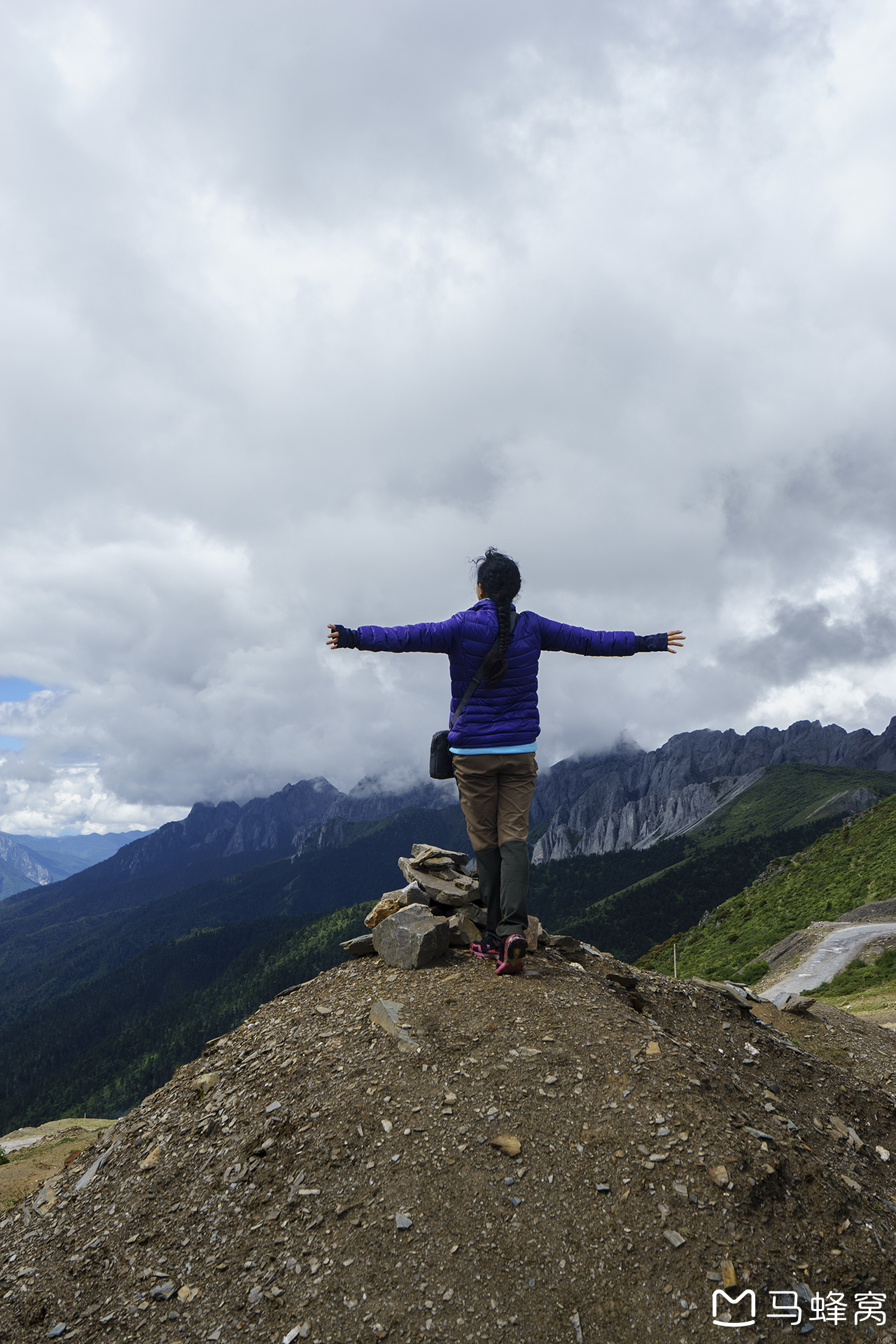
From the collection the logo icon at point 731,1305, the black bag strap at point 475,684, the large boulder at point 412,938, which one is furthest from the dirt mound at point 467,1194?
the black bag strap at point 475,684

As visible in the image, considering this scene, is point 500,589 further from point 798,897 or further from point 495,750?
point 798,897

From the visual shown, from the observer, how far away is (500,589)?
8961 millimetres

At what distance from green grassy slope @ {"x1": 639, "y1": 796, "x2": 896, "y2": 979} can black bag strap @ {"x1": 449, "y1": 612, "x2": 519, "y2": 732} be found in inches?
1552

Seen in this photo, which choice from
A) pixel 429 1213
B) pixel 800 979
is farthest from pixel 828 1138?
pixel 800 979

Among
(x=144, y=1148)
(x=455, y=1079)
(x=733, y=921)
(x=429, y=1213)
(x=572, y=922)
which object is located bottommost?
(x=572, y=922)

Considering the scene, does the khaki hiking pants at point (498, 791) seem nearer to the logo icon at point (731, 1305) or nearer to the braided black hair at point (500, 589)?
the braided black hair at point (500, 589)

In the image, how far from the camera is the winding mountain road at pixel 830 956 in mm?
32062

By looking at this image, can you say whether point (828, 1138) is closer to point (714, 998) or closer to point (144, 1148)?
point (714, 998)

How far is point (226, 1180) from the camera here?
6.06 meters

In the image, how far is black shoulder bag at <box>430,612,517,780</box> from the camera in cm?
866

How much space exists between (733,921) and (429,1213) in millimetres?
69174

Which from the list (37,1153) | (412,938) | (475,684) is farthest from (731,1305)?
(37,1153)

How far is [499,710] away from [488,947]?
362 centimetres

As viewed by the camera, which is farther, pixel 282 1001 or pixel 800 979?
pixel 800 979
